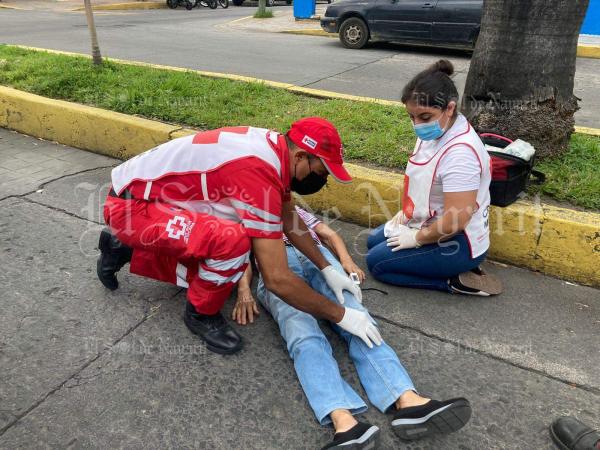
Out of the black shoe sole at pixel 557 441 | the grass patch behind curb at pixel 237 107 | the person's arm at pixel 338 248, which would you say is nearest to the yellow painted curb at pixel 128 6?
the grass patch behind curb at pixel 237 107

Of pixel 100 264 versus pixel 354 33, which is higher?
pixel 354 33

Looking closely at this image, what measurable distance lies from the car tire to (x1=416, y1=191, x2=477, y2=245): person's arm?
8180mm

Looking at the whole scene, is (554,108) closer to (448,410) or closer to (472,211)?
(472,211)

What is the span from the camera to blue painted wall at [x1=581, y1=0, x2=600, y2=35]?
38.7 ft

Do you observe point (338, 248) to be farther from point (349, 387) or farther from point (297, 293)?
point (349, 387)

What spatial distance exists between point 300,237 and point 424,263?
0.70 m

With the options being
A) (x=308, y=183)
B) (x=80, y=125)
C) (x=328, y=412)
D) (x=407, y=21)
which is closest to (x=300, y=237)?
(x=308, y=183)

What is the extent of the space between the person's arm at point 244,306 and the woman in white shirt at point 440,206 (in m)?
0.75

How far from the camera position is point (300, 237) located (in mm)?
2479

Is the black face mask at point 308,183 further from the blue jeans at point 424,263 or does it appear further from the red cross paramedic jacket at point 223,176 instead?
the blue jeans at point 424,263

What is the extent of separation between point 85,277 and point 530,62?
3087mm

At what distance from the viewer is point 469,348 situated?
2.32 m

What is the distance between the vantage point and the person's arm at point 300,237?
2.45 metres

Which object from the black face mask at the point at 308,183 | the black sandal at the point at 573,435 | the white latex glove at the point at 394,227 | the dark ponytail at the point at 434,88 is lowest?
the black sandal at the point at 573,435
